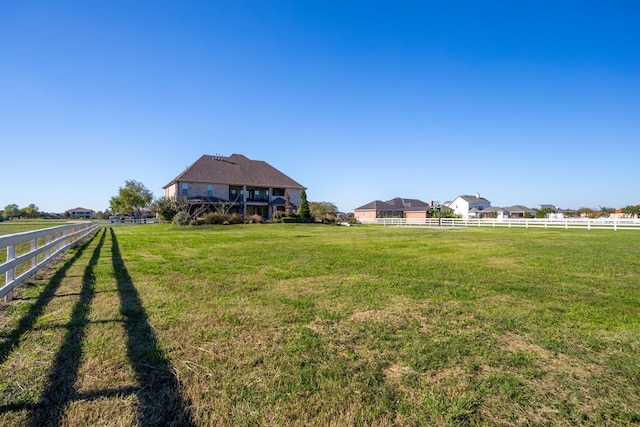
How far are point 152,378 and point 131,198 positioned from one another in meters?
72.1

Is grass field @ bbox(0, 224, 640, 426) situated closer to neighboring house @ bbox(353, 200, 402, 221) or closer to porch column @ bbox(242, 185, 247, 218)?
porch column @ bbox(242, 185, 247, 218)

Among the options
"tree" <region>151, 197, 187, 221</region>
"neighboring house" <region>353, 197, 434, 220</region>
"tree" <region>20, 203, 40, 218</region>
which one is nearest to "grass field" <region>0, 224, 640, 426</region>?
"tree" <region>151, 197, 187, 221</region>

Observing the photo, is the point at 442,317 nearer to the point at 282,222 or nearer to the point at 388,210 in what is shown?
the point at 282,222

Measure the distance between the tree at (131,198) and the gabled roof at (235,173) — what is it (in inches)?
792

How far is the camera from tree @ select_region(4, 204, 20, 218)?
331ft

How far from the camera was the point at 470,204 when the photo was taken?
Answer: 89625 mm

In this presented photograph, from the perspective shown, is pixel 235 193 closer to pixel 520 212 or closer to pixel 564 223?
pixel 564 223

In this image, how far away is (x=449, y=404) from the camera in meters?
2.40

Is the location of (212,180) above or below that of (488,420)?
above

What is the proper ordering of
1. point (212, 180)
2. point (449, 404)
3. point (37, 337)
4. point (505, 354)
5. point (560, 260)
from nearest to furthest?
point (449, 404), point (505, 354), point (37, 337), point (560, 260), point (212, 180)

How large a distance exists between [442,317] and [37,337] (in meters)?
4.63

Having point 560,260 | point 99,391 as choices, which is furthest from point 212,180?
point 99,391

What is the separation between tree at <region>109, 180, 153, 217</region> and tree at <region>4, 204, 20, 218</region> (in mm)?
58451

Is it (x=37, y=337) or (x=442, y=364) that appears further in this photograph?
(x=37, y=337)
